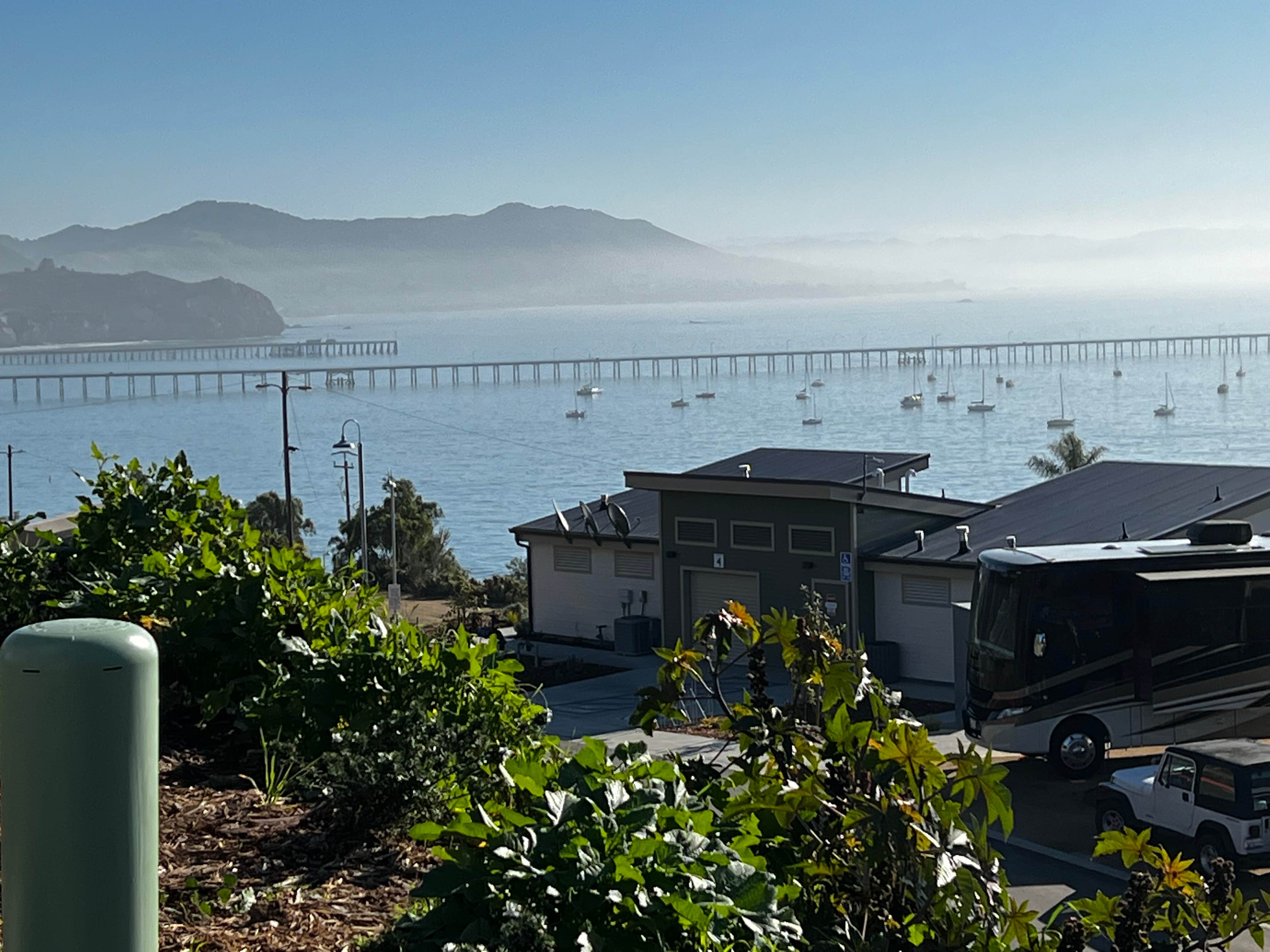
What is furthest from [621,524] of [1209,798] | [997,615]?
[1209,798]

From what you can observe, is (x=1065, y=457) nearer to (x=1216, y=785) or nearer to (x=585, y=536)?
(x=585, y=536)

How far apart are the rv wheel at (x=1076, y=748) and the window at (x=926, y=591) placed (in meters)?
10.5

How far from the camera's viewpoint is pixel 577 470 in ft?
500

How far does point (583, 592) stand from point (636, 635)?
10.9 ft

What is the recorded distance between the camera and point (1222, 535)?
19656 millimetres

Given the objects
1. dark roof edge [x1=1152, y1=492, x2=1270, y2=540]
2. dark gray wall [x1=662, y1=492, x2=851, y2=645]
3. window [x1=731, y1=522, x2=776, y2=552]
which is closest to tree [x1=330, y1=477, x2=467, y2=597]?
dark gray wall [x1=662, y1=492, x2=851, y2=645]

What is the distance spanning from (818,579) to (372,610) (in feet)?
84.7

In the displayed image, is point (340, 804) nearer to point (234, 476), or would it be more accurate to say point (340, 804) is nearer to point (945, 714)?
point (945, 714)

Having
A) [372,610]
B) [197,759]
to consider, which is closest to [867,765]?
[372,610]

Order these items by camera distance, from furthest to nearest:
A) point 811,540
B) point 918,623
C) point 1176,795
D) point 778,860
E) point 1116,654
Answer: point 811,540 < point 918,623 < point 1116,654 < point 1176,795 < point 778,860

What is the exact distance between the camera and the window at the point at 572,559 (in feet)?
121

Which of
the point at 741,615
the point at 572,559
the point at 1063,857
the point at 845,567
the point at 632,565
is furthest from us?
the point at 572,559

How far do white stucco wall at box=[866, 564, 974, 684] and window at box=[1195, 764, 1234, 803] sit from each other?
14888 mm

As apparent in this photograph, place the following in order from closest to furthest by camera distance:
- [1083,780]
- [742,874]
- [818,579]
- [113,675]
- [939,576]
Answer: [113,675] < [742,874] < [1083,780] < [939,576] < [818,579]
